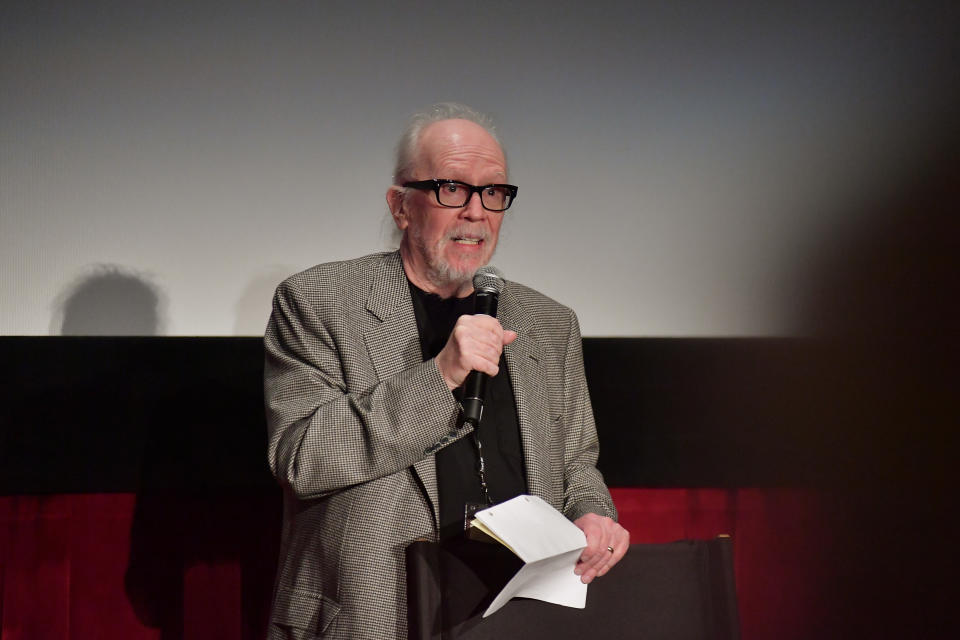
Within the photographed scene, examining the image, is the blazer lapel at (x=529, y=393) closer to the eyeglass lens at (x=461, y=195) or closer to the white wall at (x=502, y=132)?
the eyeglass lens at (x=461, y=195)

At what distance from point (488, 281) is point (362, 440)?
357mm

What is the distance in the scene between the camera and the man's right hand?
129cm

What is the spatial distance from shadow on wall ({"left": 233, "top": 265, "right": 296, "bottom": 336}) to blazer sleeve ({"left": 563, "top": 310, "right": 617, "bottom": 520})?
0.88m

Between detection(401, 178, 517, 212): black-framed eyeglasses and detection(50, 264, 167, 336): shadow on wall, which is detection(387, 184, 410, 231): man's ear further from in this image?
detection(50, 264, 167, 336): shadow on wall

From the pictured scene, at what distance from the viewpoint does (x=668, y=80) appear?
2523 millimetres

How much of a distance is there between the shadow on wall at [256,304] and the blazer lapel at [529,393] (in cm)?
76

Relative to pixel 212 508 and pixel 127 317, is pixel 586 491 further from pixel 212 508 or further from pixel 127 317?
pixel 127 317

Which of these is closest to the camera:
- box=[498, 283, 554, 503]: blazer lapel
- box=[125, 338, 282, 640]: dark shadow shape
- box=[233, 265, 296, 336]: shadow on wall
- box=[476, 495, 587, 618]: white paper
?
box=[476, 495, 587, 618]: white paper

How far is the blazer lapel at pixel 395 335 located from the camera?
144cm

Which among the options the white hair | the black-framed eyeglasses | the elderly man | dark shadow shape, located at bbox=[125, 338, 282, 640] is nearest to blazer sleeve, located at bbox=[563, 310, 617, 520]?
the elderly man

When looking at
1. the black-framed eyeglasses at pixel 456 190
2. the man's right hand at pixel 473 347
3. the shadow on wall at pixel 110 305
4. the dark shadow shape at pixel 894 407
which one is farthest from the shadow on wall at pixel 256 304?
the dark shadow shape at pixel 894 407

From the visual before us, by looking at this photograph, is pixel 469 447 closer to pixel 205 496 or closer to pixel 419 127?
pixel 419 127

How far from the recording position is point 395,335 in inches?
60.9

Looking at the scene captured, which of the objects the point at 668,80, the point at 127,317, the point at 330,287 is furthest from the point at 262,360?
the point at 668,80
